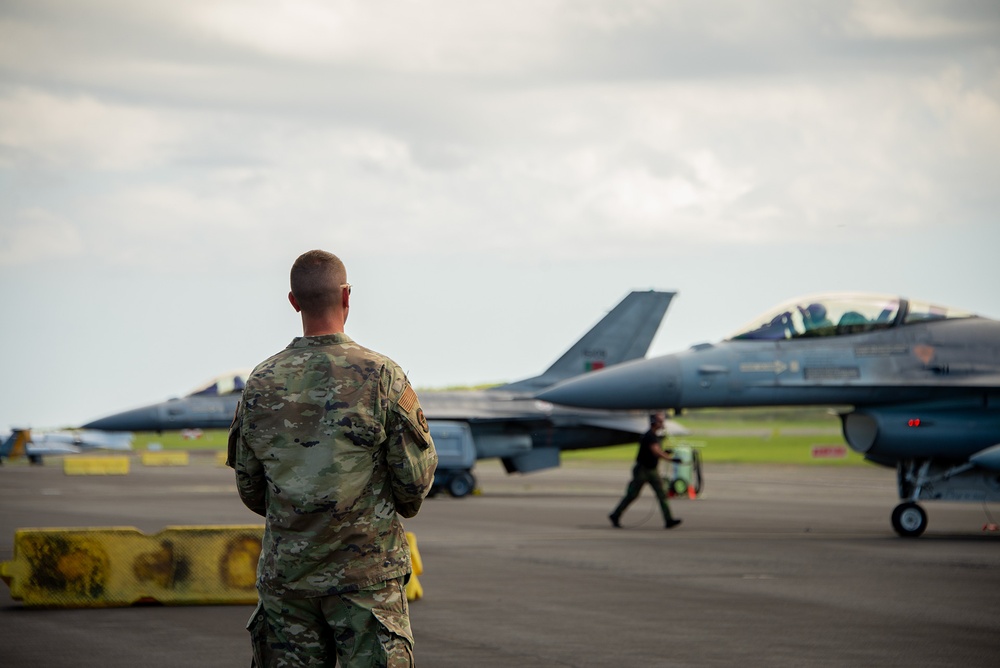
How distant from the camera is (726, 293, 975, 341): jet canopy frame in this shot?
1639cm

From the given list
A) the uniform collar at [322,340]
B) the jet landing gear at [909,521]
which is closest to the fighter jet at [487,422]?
the jet landing gear at [909,521]

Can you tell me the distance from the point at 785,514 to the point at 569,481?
17.6m

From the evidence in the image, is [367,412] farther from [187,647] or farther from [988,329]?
[988,329]

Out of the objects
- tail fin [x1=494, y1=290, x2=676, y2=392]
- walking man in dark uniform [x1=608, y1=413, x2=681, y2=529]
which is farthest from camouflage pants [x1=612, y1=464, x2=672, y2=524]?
tail fin [x1=494, y1=290, x2=676, y2=392]

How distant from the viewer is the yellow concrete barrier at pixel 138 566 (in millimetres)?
9758

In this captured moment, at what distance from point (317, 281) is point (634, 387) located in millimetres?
12850

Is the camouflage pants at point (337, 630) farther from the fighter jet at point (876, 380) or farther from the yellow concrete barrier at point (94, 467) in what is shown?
the yellow concrete barrier at point (94, 467)

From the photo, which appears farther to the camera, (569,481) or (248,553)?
(569,481)

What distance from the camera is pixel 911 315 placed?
1645 centimetres

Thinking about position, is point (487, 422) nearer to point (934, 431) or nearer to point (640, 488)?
point (640, 488)

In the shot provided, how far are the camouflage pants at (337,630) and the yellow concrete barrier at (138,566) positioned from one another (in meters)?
6.29

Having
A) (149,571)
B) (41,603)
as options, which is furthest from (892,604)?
(41,603)

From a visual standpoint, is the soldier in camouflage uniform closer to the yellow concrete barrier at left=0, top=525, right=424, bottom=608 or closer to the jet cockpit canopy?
the yellow concrete barrier at left=0, top=525, right=424, bottom=608

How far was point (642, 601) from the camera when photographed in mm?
9766
